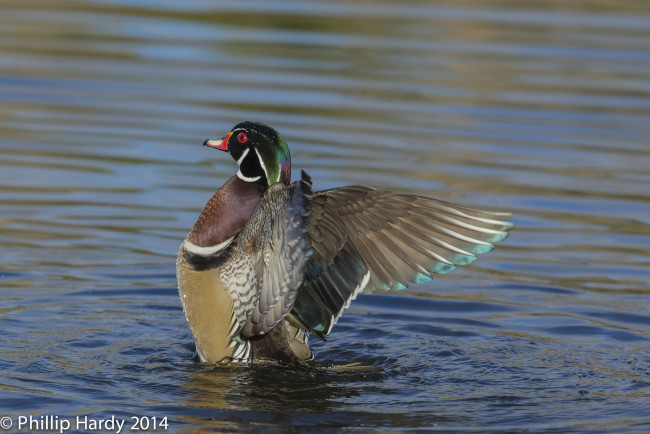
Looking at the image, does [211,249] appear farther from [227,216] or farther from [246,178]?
[246,178]

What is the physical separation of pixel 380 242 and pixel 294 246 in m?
0.50

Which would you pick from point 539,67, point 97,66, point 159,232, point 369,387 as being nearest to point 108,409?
point 369,387

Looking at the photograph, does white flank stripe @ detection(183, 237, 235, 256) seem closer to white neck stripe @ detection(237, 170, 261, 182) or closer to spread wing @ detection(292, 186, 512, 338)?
A: white neck stripe @ detection(237, 170, 261, 182)

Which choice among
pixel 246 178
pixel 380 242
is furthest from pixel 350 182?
pixel 380 242

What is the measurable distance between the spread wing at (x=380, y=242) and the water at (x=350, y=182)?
60 centimetres

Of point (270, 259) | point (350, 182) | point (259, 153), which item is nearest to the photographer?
point (270, 259)

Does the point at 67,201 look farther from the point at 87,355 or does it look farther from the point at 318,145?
the point at 87,355

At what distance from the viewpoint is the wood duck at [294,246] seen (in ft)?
20.6

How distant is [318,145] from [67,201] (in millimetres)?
2826

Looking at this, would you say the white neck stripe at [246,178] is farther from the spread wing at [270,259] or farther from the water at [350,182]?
the water at [350,182]

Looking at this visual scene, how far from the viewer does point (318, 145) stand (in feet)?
39.5

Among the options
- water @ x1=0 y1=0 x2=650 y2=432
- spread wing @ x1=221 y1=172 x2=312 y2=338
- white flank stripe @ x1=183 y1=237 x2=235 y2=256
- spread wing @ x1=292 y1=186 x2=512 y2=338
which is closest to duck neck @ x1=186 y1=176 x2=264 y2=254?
white flank stripe @ x1=183 y1=237 x2=235 y2=256

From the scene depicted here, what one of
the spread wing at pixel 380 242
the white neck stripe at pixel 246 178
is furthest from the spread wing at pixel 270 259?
the white neck stripe at pixel 246 178

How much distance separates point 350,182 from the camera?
424 inches
